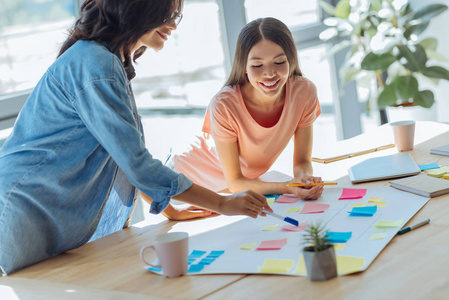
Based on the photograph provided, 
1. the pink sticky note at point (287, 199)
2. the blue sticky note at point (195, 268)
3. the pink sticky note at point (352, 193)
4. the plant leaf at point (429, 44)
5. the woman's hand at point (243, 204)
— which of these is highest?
the plant leaf at point (429, 44)

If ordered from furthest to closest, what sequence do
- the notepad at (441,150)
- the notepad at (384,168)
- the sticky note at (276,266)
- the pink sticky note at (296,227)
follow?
the notepad at (441,150)
the notepad at (384,168)
the pink sticky note at (296,227)
the sticky note at (276,266)

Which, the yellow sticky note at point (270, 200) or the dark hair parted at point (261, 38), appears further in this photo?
the dark hair parted at point (261, 38)

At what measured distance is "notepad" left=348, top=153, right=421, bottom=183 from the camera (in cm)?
Answer: 184

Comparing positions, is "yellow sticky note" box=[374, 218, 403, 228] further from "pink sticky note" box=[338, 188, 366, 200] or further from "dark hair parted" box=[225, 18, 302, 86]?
"dark hair parted" box=[225, 18, 302, 86]

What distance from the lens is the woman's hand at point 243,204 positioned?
1469 mm

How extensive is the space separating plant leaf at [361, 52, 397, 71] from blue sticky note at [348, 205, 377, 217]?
248cm

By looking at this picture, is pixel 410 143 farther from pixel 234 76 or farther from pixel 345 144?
pixel 234 76

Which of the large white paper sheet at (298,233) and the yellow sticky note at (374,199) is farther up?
the yellow sticky note at (374,199)

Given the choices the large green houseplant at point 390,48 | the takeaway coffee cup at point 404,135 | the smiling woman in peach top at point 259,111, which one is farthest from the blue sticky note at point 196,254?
the large green houseplant at point 390,48

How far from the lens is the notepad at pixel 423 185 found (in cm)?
161

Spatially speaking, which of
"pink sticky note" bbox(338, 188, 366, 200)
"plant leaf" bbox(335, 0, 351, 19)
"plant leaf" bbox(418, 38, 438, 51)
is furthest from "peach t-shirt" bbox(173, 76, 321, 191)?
"plant leaf" bbox(418, 38, 438, 51)

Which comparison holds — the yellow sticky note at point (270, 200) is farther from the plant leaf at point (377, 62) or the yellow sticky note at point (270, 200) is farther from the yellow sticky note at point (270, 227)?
the plant leaf at point (377, 62)

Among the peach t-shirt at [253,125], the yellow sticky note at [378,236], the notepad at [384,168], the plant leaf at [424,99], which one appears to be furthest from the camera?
the plant leaf at [424,99]

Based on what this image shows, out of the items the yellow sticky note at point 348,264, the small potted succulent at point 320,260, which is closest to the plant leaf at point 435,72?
the yellow sticky note at point 348,264
